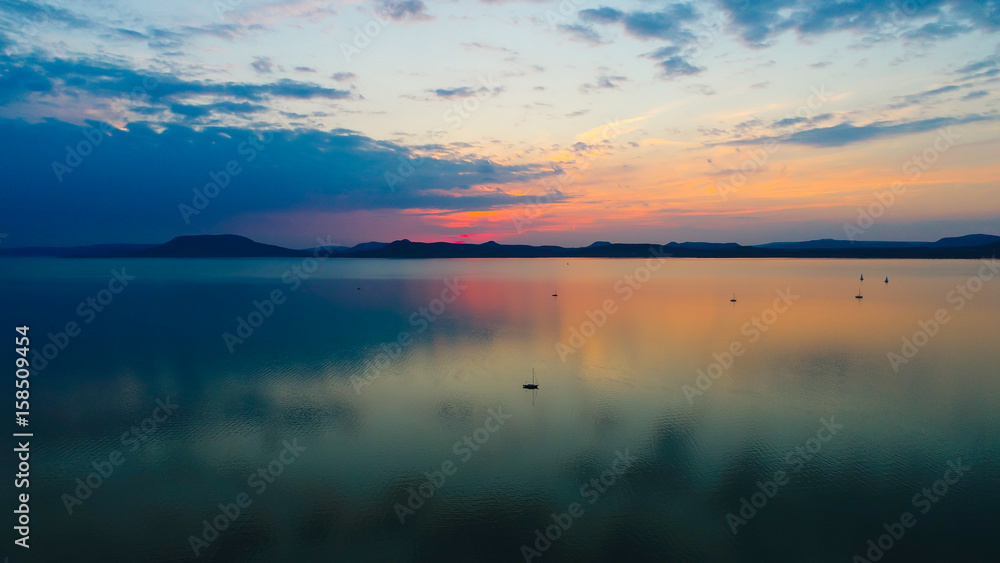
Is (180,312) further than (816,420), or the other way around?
(180,312)

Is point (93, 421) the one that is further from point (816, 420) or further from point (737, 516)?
point (816, 420)

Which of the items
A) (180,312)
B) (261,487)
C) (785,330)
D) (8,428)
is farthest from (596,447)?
(180,312)

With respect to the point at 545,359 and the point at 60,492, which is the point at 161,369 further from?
the point at 545,359

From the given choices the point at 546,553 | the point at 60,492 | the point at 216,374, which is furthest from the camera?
the point at 216,374

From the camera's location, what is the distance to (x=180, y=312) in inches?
1826

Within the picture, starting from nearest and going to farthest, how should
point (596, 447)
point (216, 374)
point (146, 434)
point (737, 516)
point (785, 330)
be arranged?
point (737, 516) → point (596, 447) → point (146, 434) → point (216, 374) → point (785, 330)

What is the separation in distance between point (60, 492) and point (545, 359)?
20490 millimetres

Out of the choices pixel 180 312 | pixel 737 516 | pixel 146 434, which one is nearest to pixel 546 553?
pixel 737 516

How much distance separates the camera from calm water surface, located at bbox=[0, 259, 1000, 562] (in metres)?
11.5

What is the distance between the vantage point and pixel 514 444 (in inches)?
647

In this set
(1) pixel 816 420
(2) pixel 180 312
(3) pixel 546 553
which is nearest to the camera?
(3) pixel 546 553

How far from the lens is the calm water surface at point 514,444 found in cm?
1147

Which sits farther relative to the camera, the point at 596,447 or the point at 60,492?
the point at 596,447

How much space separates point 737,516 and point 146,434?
1832cm
